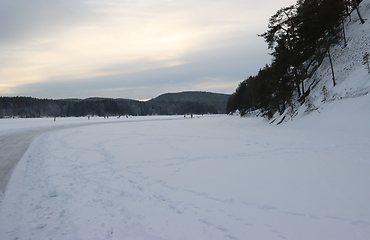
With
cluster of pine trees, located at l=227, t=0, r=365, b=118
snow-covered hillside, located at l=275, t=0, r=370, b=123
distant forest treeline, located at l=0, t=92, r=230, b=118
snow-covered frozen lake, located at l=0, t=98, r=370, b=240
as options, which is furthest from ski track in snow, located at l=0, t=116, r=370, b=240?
distant forest treeline, located at l=0, t=92, r=230, b=118

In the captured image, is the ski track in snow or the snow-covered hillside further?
the snow-covered hillside

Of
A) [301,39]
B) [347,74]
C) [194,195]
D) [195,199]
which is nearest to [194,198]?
[195,199]

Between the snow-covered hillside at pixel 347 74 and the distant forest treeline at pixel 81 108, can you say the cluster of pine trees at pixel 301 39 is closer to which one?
the snow-covered hillside at pixel 347 74

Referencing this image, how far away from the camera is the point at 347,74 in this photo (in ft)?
60.1

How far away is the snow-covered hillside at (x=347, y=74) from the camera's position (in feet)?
53.3

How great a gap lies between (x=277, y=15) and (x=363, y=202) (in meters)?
24.0

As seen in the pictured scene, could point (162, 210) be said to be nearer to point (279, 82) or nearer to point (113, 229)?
point (113, 229)

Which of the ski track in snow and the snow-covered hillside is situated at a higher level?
the snow-covered hillside

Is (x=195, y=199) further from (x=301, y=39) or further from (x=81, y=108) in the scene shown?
(x=81, y=108)

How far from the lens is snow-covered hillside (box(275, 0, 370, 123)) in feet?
53.3

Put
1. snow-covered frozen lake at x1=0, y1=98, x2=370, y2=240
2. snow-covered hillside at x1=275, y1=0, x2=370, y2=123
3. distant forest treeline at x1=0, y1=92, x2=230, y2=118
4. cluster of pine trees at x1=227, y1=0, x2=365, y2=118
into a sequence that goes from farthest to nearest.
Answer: distant forest treeline at x1=0, y1=92, x2=230, y2=118
cluster of pine trees at x1=227, y1=0, x2=365, y2=118
snow-covered hillside at x1=275, y1=0, x2=370, y2=123
snow-covered frozen lake at x1=0, y1=98, x2=370, y2=240

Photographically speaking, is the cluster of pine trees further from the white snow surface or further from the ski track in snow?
the ski track in snow

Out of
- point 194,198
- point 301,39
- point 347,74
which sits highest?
point 301,39

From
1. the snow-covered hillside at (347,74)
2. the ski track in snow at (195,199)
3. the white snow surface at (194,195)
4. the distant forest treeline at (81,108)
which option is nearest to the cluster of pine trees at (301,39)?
the snow-covered hillside at (347,74)
